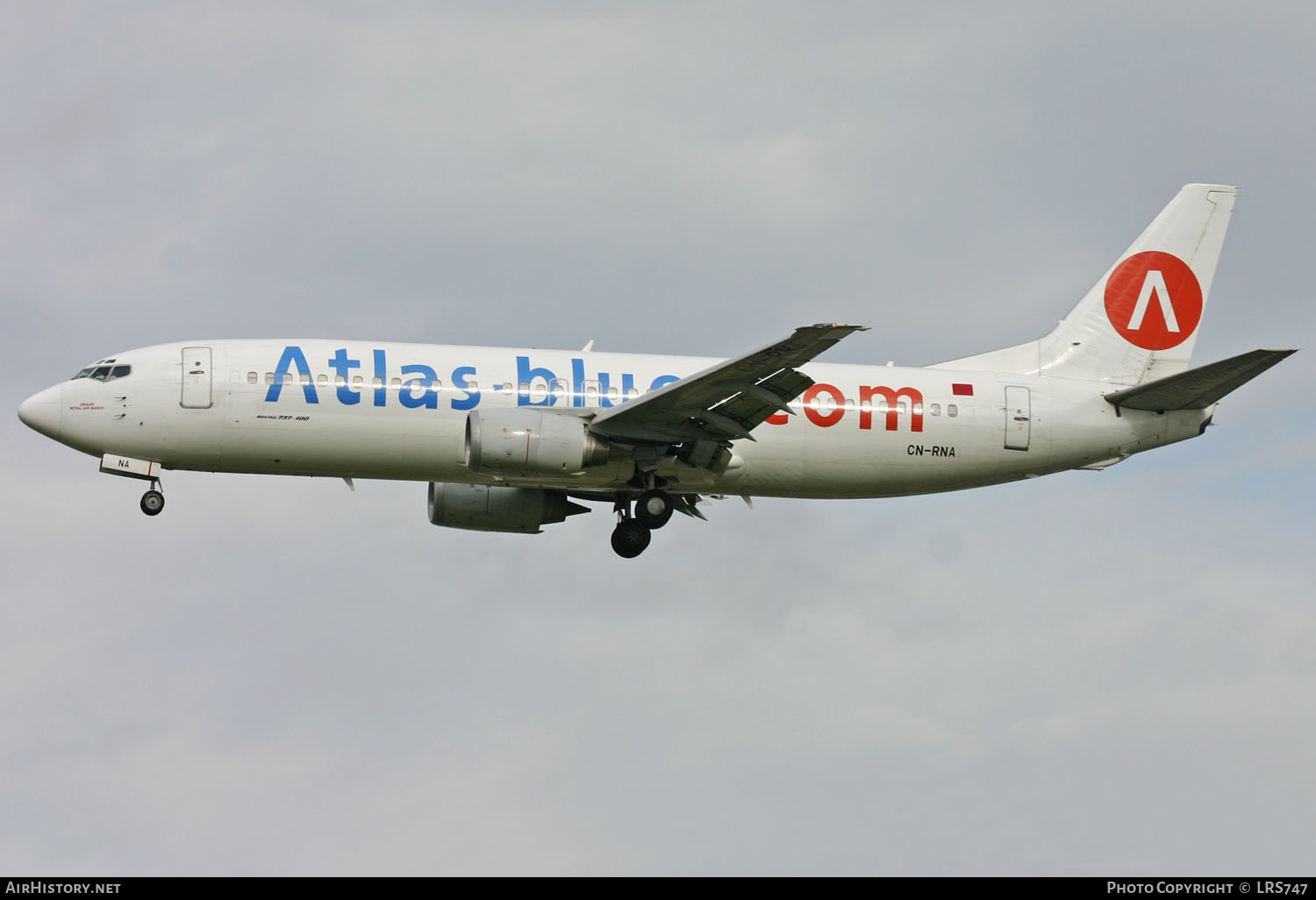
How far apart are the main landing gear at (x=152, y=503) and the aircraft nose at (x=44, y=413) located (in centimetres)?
233

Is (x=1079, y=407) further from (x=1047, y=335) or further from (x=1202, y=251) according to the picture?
(x=1202, y=251)

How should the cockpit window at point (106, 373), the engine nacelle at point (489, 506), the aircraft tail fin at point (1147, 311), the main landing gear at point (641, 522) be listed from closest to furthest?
the cockpit window at point (106, 373), the main landing gear at point (641, 522), the engine nacelle at point (489, 506), the aircraft tail fin at point (1147, 311)

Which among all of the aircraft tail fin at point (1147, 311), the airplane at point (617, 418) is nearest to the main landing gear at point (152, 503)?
the airplane at point (617, 418)

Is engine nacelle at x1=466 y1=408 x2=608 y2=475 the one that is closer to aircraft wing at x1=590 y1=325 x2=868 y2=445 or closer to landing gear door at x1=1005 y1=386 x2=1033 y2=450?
aircraft wing at x1=590 y1=325 x2=868 y2=445

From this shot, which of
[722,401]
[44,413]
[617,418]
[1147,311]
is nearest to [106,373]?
[44,413]

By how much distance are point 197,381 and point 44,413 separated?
353cm

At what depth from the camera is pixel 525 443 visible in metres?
34.1

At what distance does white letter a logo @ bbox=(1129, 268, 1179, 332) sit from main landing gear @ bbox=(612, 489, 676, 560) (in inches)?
521

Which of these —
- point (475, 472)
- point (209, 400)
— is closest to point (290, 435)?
point (209, 400)

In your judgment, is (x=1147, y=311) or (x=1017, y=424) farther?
(x=1147, y=311)

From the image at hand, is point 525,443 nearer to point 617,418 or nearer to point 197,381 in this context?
point 617,418

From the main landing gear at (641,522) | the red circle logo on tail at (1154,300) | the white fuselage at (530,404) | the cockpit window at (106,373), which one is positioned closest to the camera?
the white fuselage at (530,404)

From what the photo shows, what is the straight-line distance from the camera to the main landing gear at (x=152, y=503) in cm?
3612

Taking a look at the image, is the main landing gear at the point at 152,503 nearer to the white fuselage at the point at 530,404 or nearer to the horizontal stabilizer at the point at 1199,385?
the white fuselage at the point at 530,404
